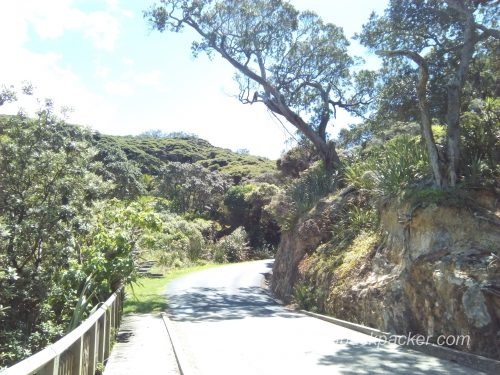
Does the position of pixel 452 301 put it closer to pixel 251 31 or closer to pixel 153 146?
pixel 251 31

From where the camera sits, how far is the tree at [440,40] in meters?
12.4

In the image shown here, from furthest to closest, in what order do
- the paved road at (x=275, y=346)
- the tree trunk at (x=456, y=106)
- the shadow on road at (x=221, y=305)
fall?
1. the shadow on road at (x=221, y=305)
2. the tree trunk at (x=456, y=106)
3. the paved road at (x=275, y=346)

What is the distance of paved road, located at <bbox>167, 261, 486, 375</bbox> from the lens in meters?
8.11

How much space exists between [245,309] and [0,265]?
838 centimetres

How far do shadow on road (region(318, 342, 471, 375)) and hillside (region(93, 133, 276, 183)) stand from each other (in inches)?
2942

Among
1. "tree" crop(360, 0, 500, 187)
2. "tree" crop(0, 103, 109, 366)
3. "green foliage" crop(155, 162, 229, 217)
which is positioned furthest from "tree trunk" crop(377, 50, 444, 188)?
"green foliage" crop(155, 162, 229, 217)

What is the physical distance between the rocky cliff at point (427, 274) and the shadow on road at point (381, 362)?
2.42ft

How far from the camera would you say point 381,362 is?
848 centimetres

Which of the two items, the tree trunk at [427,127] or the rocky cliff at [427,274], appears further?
the tree trunk at [427,127]

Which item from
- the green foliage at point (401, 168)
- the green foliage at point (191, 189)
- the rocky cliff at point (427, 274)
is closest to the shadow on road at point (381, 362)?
the rocky cliff at point (427, 274)

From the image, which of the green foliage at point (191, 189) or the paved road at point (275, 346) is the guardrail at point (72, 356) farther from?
the green foliage at point (191, 189)

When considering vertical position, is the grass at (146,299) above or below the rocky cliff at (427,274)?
below

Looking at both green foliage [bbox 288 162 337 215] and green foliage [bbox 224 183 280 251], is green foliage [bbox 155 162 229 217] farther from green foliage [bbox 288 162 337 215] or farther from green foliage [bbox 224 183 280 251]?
green foliage [bbox 288 162 337 215]

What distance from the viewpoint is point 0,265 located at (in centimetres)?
1237
